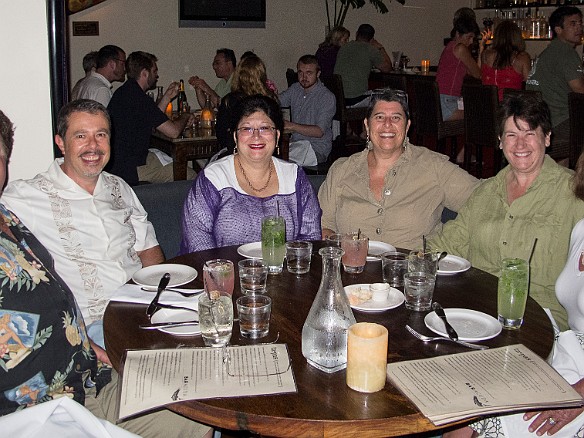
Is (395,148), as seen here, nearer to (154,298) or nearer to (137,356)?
(154,298)

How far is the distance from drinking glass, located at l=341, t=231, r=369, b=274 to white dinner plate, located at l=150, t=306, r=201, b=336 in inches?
22.2

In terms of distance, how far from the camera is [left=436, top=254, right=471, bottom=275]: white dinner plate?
2143 mm

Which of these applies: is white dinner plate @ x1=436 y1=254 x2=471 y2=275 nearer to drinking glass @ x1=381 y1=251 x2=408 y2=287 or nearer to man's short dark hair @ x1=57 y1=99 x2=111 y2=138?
drinking glass @ x1=381 y1=251 x2=408 y2=287

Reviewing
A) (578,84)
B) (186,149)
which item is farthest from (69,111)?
(578,84)

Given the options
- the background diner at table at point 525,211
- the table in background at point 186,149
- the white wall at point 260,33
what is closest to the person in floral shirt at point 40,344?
the background diner at table at point 525,211

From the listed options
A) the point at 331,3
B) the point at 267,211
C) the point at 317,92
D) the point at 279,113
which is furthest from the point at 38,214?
the point at 331,3

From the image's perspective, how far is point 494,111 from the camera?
5.47 metres

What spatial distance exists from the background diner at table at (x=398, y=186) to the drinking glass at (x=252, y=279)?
91 centimetres

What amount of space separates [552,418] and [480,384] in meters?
0.45

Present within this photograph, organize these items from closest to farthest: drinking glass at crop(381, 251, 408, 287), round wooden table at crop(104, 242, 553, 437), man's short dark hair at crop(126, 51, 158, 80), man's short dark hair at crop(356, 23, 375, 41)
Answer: round wooden table at crop(104, 242, 553, 437) < drinking glass at crop(381, 251, 408, 287) < man's short dark hair at crop(126, 51, 158, 80) < man's short dark hair at crop(356, 23, 375, 41)

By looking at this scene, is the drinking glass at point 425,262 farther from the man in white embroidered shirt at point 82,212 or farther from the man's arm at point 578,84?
the man's arm at point 578,84

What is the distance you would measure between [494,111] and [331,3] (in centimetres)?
501

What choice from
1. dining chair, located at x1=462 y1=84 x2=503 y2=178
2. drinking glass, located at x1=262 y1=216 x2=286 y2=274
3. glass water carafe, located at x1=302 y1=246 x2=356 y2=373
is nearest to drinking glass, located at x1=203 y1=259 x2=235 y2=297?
drinking glass, located at x1=262 y1=216 x2=286 y2=274

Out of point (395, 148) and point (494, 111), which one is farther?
point (494, 111)
